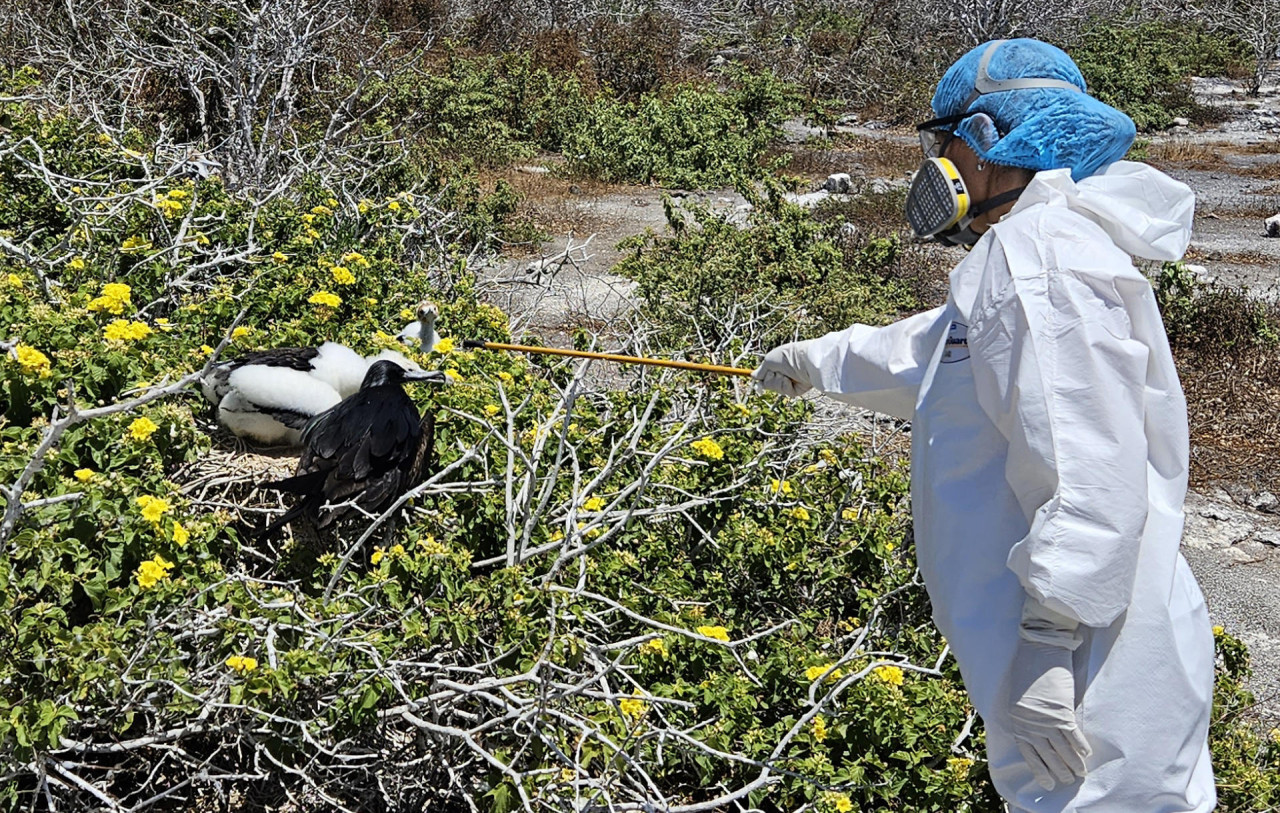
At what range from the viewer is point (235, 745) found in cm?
224

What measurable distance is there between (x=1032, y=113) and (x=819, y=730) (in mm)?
1257

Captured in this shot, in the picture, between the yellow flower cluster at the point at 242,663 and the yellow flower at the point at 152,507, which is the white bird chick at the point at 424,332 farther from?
the yellow flower cluster at the point at 242,663

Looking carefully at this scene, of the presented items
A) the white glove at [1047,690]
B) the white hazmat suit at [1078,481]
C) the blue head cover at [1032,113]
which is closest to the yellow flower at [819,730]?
the white hazmat suit at [1078,481]

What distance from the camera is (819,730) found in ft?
7.74

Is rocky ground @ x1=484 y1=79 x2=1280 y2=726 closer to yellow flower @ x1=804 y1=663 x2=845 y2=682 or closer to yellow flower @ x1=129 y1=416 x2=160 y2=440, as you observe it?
yellow flower @ x1=804 y1=663 x2=845 y2=682

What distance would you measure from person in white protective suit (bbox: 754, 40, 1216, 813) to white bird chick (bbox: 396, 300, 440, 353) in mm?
1871

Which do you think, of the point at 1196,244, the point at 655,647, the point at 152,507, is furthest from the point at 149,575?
the point at 1196,244

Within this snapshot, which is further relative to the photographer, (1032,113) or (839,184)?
(839,184)

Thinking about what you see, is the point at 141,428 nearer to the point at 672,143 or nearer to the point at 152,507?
the point at 152,507

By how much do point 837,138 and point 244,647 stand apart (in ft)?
41.0

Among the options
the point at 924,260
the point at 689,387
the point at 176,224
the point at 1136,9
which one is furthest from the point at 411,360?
the point at 1136,9

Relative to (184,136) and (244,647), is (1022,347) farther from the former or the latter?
(184,136)

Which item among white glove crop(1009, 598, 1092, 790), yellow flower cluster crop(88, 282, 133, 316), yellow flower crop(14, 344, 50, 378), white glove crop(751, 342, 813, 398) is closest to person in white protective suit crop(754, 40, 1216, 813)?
white glove crop(1009, 598, 1092, 790)

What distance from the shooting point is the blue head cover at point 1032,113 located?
179 cm
